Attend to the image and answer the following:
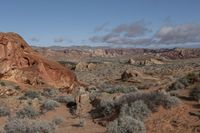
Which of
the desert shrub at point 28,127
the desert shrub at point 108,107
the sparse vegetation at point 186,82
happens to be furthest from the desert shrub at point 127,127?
the sparse vegetation at point 186,82

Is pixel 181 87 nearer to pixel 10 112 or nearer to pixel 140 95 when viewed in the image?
pixel 140 95

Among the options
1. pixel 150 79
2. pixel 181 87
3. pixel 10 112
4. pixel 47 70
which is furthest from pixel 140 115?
pixel 150 79

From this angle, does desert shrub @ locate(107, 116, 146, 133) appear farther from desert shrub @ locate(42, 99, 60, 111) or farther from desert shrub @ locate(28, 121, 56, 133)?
desert shrub @ locate(42, 99, 60, 111)

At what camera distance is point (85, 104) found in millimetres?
15719

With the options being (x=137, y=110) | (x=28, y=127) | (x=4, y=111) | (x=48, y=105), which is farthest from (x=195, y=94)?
(x=4, y=111)

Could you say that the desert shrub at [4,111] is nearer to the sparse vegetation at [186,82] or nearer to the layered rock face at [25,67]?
the sparse vegetation at [186,82]

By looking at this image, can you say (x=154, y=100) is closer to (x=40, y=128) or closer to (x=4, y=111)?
(x=40, y=128)

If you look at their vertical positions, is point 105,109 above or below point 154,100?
below

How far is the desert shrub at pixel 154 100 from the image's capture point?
1150 centimetres

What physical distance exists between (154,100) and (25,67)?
→ 622 inches

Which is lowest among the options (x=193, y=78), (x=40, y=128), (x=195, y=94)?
(x=40, y=128)

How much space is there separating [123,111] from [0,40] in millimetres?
16062

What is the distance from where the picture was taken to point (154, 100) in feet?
38.9

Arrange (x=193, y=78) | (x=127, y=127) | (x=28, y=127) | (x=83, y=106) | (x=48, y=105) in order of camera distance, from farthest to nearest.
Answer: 1. (x=193, y=78)
2. (x=48, y=105)
3. (x=83, y=106)
4. (x=28, y=127)
5. (x=127, y=127)
